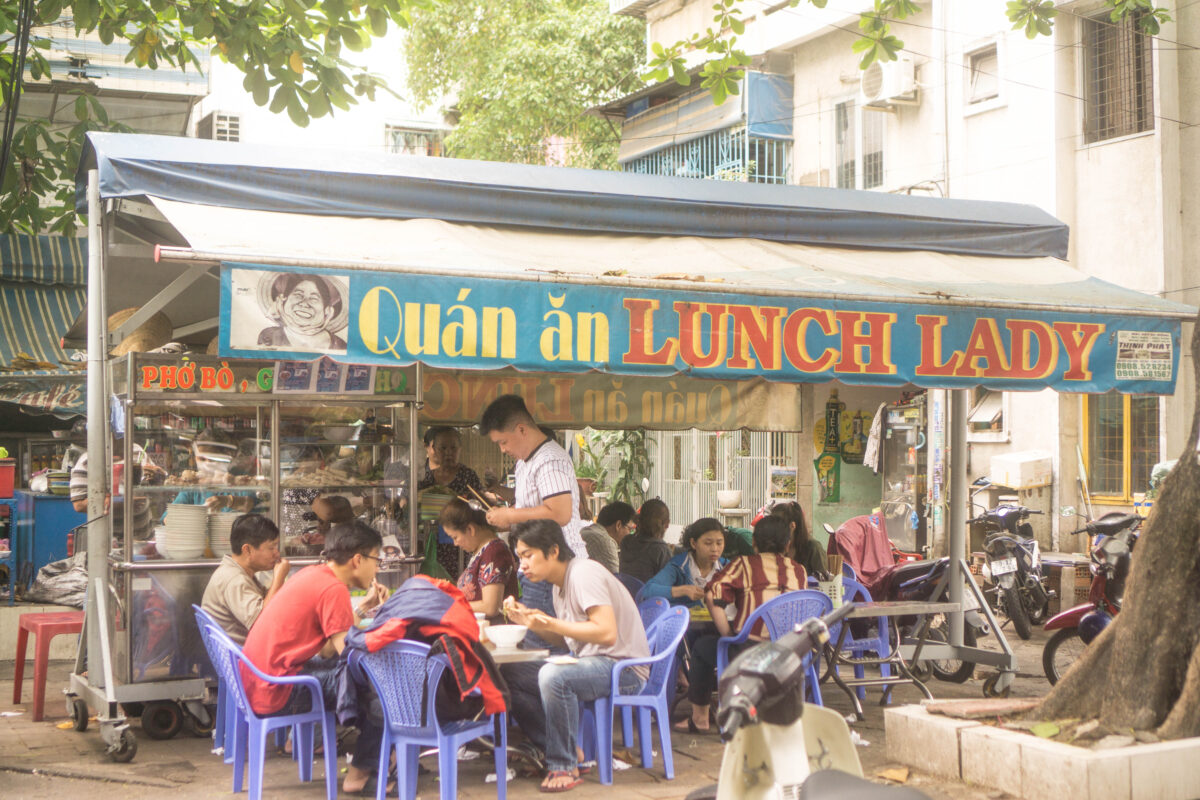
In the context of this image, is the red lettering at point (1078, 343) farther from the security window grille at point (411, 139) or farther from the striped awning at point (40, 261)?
the security window grille at point (411, 139)

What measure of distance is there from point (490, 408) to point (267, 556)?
1407mm

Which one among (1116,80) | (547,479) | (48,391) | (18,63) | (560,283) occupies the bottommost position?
(547,479)

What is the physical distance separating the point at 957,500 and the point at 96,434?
17.9 feet

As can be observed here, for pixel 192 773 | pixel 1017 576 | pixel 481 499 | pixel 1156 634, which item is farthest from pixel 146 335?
pixel 1017 576

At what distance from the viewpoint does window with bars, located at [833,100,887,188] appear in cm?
1831

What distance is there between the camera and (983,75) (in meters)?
16.4

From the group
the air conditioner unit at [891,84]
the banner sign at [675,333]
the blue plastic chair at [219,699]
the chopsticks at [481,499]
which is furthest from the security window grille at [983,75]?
the blue plastic chair at [219,699]

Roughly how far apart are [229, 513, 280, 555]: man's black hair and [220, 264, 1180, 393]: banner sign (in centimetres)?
131

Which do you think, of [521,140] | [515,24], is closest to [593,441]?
[521,140]

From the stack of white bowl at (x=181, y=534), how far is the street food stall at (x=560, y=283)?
0.28 m

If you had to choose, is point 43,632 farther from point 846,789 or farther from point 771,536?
point 846,789

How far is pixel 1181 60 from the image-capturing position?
1422 centimetres

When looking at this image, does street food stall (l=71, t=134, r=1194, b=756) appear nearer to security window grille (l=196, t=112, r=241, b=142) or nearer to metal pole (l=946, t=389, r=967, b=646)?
metal pole (l=946, t=389, r=967, b=646)

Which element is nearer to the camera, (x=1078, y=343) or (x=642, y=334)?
(x=642, y=334)
